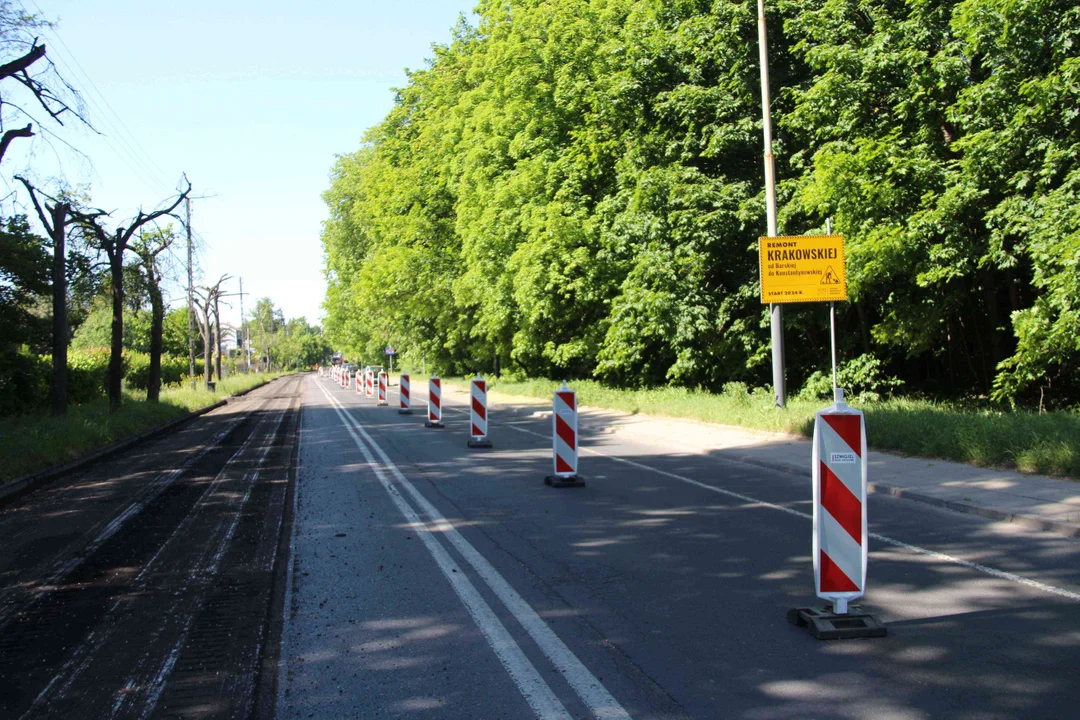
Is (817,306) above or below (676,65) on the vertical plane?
below

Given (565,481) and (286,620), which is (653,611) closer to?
(286,620)

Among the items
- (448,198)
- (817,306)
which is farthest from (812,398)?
(448,198)

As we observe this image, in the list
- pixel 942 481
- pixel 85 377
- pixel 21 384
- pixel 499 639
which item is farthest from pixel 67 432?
pixel 85 377

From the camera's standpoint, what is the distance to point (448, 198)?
4125cm

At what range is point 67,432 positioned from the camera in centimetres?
1658

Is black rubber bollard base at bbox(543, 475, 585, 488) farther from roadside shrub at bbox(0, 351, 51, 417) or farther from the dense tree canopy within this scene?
roadside shrub at bbox(0, 351, 51, 417)

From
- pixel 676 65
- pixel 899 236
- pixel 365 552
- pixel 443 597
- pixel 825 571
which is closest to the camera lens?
pixel 825 571

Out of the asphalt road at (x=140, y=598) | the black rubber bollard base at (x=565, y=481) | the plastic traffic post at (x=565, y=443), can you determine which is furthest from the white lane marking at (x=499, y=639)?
the plastic traffic post at (x=565, y=443)

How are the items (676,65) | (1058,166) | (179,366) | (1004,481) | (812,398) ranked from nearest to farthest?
1. (1004,481)
2. (1058,166)
3. (812,398)
4. (676,65)
5. (179,366)

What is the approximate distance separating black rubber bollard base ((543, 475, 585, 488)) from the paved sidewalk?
312 centimetres

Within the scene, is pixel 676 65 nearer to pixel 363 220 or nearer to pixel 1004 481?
pixel 1004 481

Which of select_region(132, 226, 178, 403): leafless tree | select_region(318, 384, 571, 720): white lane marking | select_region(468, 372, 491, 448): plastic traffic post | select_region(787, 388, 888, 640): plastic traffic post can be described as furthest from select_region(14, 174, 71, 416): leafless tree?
select_region(787, 388, 888, 640): plastic traffic post

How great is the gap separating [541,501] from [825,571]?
4.94 meters

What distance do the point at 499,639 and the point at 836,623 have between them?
1980 mm
